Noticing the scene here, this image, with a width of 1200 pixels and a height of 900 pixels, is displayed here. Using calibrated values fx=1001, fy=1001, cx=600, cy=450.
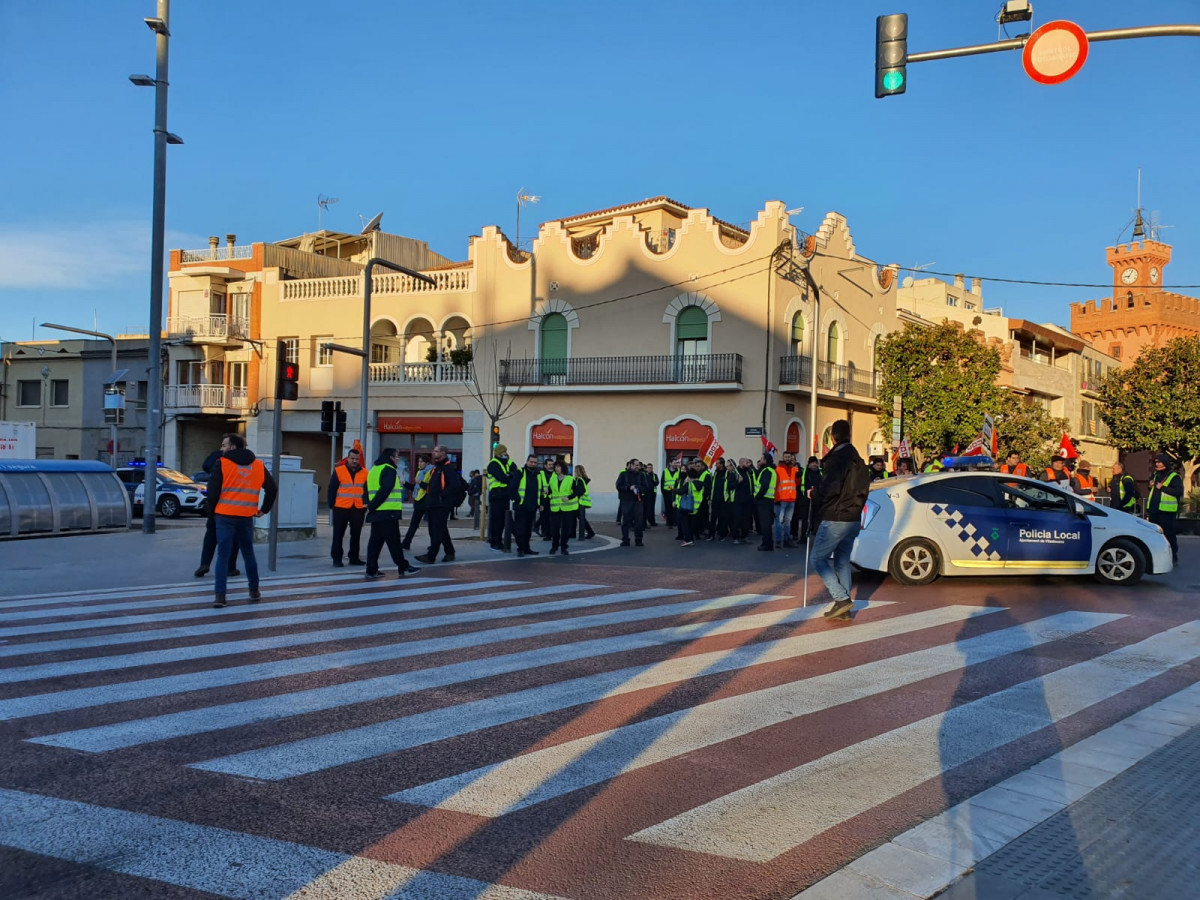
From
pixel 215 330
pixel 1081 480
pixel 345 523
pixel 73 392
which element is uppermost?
pixel 215 330

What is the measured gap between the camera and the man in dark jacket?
1465 centimetres

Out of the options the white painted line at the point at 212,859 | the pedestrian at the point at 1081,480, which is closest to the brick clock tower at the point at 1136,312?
the pedestrian at the point at 1081,480

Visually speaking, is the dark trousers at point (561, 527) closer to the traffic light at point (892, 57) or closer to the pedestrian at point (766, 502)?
the pedestrian at point (766, 502)

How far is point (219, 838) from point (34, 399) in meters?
51.5

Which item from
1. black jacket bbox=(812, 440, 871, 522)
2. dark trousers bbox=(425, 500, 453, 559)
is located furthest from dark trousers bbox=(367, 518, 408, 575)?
black jacket bbox=(812, 440, 871, 522)

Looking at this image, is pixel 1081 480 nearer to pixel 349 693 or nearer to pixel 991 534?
pixel 991 534

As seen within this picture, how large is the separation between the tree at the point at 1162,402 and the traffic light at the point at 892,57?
127 feet

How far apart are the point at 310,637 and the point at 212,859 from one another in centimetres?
470

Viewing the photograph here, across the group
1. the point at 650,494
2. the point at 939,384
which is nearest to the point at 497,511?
the point at 650,494

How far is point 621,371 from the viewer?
1395 inches

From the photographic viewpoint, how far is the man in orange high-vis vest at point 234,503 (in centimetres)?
991

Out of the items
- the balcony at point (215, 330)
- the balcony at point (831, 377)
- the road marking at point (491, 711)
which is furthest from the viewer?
the balcony at point (215, 330)

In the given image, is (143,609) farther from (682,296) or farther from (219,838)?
(682,296)

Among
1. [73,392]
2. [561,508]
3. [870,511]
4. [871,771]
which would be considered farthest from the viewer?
[73,392]
